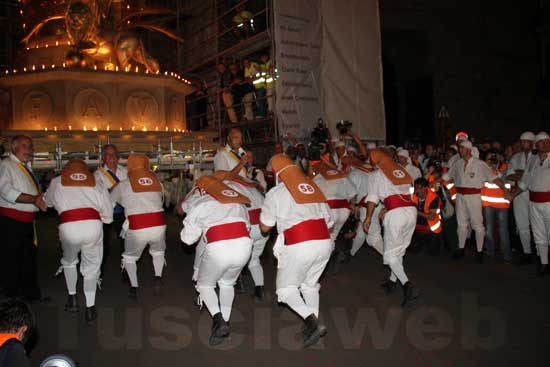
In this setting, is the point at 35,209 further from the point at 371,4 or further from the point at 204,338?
the point at 371,4

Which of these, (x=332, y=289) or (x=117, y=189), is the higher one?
(x=117, y=189)

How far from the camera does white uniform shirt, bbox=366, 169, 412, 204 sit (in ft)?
21.2

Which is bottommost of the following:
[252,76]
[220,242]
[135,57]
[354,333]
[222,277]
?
[354,333]

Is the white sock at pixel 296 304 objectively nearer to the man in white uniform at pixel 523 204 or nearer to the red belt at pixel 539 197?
the red belt at pixel 539 197

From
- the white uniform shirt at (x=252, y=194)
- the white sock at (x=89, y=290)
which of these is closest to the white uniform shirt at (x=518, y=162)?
the white uniform shirt at (x=252, y=194)

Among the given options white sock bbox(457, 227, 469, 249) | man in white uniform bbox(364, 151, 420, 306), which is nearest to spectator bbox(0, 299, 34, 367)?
man in white uniform bbox(364, 151, 420, 306)

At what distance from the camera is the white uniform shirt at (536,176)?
25.1 feet

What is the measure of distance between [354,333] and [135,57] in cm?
1518

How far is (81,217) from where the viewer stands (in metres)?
5.96

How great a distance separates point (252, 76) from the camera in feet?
50.4

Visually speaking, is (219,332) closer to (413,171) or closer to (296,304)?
(296,304)

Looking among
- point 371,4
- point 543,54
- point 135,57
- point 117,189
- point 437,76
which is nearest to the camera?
point 117,189

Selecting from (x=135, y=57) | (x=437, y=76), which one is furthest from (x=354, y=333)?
(x=437, y=76)

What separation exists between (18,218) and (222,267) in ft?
10.6
